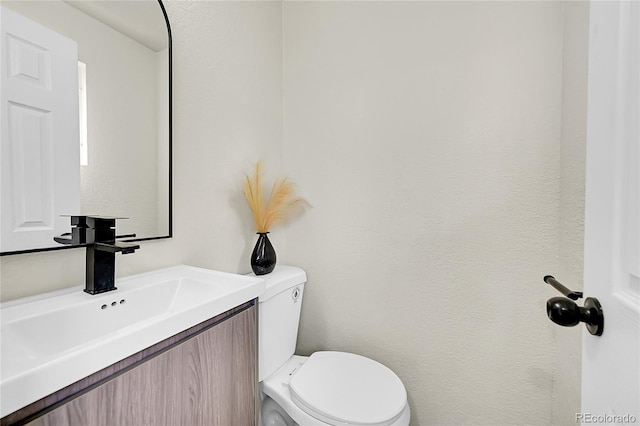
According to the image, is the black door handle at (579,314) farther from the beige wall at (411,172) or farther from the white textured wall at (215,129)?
the white textured wall at (215,129)

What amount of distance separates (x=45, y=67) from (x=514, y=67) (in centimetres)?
154

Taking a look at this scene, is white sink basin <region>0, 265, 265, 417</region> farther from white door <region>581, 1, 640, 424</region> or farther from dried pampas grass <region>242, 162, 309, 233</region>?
white door <region>581, 1, 640, 424</region>

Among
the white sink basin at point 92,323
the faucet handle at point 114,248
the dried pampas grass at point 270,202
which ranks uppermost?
the dried pampas grass at point 270,202

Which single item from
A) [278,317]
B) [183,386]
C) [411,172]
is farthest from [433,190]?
[183,386]

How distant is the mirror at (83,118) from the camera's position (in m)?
0.76

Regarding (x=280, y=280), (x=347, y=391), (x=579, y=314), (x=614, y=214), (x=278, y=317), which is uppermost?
(x=614, y=214)

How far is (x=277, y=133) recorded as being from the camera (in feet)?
5.48

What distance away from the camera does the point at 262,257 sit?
137 cm

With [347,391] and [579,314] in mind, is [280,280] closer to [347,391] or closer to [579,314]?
[347,391]

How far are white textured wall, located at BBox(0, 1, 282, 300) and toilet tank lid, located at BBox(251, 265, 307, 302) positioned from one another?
0.16 meters

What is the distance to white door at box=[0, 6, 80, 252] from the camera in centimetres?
75

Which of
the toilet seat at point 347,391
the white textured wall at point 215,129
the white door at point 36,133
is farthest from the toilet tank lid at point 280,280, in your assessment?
the white door at point 36,133

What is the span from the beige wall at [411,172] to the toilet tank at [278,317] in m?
0.24

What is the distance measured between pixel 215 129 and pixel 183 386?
0.93 metres
